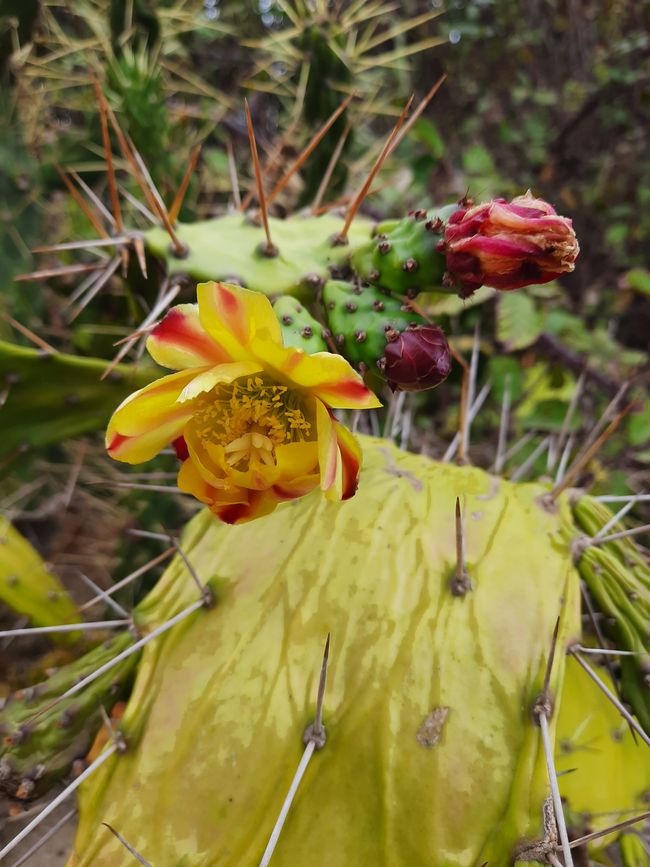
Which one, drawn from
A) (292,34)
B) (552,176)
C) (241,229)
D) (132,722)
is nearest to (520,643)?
(132,722)

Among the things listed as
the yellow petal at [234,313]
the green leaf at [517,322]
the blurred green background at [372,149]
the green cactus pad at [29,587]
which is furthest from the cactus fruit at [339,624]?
the green leaf at [517,322]

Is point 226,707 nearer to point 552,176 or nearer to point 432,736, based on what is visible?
point 432,736

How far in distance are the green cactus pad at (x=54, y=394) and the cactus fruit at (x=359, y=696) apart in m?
0.37

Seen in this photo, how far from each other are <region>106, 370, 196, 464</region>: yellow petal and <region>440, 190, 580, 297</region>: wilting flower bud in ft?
0.95

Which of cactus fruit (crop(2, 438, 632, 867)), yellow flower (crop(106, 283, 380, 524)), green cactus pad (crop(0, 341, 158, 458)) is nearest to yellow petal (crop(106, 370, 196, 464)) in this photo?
yellow flower (crop(106, 283, 380, 524))

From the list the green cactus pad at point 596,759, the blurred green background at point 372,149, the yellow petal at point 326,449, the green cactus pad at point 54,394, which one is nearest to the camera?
the yellow petal at point 326,449

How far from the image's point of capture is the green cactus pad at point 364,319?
0.69 m

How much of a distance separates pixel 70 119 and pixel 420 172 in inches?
52.4

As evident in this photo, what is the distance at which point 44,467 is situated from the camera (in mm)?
1460

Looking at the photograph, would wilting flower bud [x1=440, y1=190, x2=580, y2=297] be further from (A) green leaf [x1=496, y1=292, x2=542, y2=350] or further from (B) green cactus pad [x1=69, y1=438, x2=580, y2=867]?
(A) green leaf [x1=496, y1=292, x2=542, y2=350]

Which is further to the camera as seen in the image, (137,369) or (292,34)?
(292,34)

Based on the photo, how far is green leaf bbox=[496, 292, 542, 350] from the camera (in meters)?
1.39

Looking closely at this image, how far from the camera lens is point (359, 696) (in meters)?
0.71

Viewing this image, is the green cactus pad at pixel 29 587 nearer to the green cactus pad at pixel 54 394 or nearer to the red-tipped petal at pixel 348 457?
the green cactus pad at pixel 54 394
